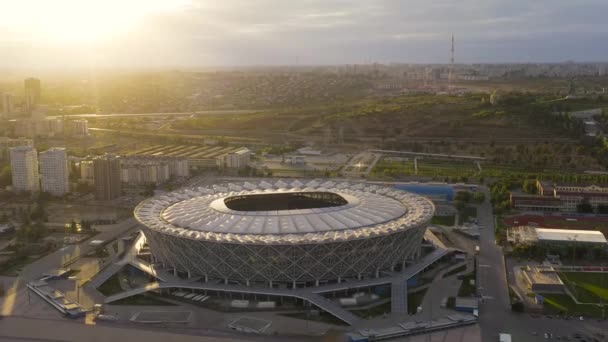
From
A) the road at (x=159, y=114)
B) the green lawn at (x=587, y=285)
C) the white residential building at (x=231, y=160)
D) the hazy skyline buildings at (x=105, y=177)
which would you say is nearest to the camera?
the green lawn at (x=587, y=285)

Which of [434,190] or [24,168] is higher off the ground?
[24,168]

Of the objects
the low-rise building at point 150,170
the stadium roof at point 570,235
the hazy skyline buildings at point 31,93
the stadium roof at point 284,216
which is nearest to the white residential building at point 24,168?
the low-rise building at point 150,170

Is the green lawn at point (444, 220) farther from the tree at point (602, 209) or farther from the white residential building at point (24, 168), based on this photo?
the white residential building at point (24, 168)

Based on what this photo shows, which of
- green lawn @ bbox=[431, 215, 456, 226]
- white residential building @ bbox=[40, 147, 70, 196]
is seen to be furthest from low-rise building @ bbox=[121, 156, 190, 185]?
green lawn @ bbox=[431, 215, 456, 226]

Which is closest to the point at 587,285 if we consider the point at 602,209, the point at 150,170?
the point at 602,209

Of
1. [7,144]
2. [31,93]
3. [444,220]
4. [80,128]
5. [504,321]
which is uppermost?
[31,93]

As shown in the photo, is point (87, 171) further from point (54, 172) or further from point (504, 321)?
point (504, 321)
